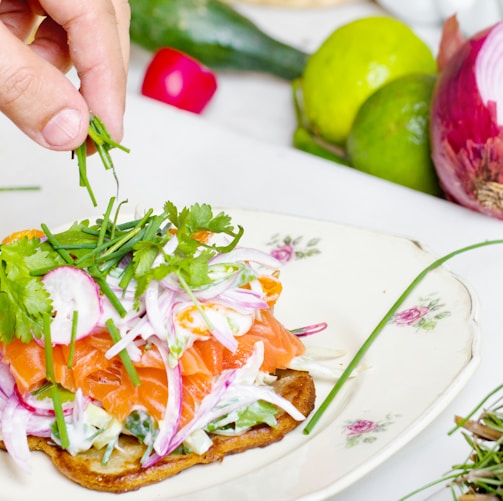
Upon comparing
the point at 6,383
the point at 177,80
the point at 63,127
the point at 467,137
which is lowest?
the point at 177,80

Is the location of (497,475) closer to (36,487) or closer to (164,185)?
(36,487)

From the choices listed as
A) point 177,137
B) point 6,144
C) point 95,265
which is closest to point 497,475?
point 95,265

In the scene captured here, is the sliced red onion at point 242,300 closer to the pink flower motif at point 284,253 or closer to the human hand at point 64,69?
the human hand at point 64,69

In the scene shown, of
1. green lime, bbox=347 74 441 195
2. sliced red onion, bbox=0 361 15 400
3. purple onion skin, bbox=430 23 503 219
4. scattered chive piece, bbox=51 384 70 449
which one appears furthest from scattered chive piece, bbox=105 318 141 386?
green lime, bbox=347 74 441 195

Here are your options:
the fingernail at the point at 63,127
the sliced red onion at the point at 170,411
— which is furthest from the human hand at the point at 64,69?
the sliced red onion at the point at 170,411

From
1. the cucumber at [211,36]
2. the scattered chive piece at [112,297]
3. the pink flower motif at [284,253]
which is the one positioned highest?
the scattered chive piece at [112,297]

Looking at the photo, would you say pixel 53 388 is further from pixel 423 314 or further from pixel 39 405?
pixel 423 314

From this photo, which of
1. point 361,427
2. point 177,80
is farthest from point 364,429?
point 177,80
